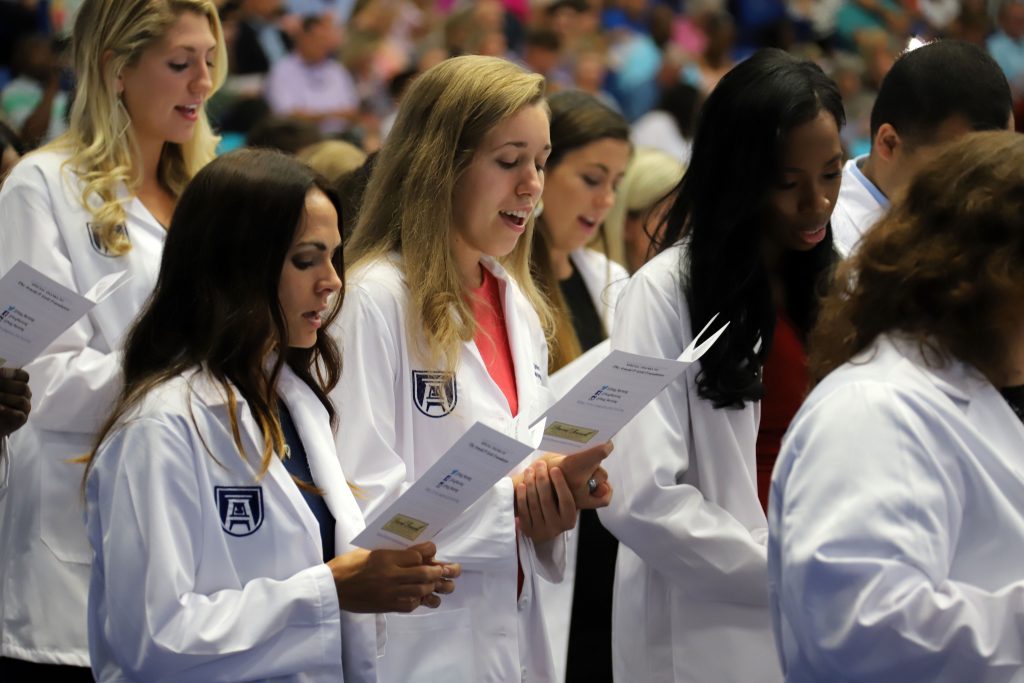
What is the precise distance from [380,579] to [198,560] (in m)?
0.33

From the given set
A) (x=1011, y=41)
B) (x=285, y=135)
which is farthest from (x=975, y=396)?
(x=1011, y=41)

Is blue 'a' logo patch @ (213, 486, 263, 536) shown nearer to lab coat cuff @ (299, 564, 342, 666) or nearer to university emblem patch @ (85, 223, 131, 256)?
lab coat cuff @ (299, 564, 342, 666)

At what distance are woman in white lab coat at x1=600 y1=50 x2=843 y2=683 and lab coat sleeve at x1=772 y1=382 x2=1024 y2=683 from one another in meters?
0.90

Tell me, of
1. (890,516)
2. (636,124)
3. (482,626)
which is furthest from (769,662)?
(636,124)

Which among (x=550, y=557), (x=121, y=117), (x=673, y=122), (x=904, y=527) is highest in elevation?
(x=121, y=117)

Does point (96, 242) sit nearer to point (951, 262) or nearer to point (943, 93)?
point (943, 93)

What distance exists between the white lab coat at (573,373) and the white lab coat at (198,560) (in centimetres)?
89

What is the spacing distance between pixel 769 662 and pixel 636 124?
28.3 ft

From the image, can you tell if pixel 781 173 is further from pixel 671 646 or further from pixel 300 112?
pixel 300 112

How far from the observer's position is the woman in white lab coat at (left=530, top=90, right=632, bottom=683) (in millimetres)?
4766

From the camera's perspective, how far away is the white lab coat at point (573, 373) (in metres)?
4.26

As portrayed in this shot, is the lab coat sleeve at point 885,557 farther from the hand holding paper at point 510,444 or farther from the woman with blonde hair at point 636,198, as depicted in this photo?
the woman with blonde hair at point 636,198

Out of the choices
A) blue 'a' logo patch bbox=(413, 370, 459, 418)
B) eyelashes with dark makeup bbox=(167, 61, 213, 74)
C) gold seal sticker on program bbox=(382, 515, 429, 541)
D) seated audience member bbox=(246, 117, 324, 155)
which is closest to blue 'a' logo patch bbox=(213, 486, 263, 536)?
gold seal sticker on program bbox=(382, 515, 429, 541)

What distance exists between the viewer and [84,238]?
3.75m
